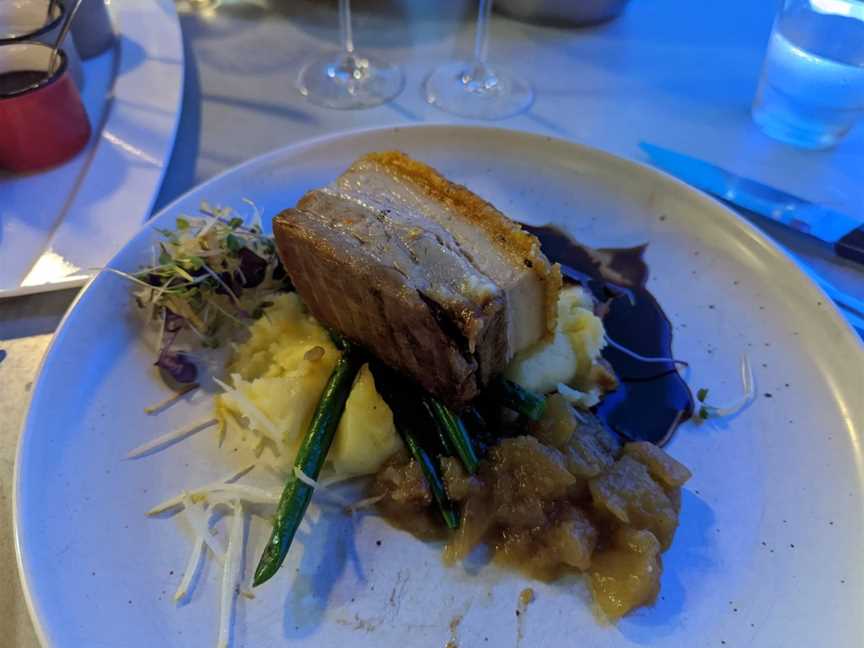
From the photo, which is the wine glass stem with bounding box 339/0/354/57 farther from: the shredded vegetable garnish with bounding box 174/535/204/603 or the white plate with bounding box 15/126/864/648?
the shredded vegetable garnish with bounding box 174/535/204/603

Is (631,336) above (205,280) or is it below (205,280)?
below

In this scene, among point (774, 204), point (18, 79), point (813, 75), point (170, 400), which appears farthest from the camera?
point (813, 75)

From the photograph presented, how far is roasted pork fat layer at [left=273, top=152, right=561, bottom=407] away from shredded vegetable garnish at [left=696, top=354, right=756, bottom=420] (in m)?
0.55

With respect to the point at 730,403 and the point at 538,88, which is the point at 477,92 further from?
the point at 730,403

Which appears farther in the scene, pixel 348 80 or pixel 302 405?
pixel 348 80

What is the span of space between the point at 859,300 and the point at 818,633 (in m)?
1.41

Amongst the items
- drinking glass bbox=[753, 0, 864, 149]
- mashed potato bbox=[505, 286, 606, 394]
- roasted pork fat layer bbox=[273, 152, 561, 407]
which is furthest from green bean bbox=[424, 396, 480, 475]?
drinking glass bbox=[753, 0, 864, 149]

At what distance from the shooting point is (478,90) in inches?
146

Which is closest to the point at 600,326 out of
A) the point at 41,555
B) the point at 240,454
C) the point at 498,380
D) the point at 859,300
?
the point at 498,380

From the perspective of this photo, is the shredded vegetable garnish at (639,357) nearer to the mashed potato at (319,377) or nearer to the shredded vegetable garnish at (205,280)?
the mashed potato at (319,377)

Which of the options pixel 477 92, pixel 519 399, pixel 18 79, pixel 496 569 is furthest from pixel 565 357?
pixel 18 79

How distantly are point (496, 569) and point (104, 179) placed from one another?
235cm

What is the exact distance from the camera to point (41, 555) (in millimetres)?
1776

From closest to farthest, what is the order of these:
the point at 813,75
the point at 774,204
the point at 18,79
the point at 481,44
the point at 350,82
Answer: the point at 774,204, the point at 18,79, the point at 813,75, the point at 481,44, the point at 350,82
